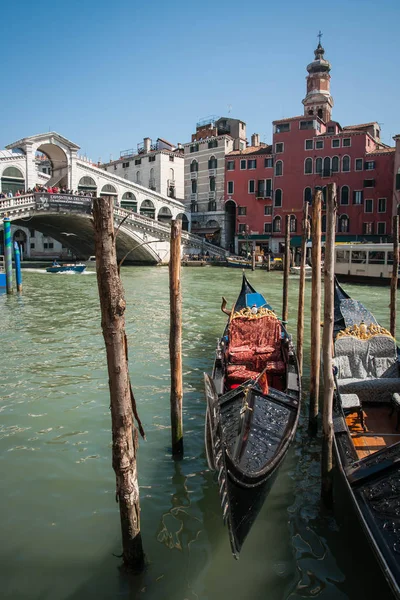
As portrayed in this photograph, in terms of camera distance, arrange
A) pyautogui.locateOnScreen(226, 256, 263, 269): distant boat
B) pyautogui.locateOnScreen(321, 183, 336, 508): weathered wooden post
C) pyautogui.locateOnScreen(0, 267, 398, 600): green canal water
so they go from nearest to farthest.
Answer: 1. pyautogui.locateOnScreen(0, 267, 398, 600): green canal water
2. pyautogui.locateOnScreen(321, 183, 336, 508): weathered wooden post
3. pyautogui.locateOnScreen(226, 256, 263, 269): distant boat

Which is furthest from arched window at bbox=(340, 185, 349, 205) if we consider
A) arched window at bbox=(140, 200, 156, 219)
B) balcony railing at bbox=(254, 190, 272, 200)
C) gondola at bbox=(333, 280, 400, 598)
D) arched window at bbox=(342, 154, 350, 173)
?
gondola at bbox=(333, 280, 400, 598)

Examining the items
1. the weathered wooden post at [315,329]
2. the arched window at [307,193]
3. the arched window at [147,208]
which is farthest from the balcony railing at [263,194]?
the weathered wooden post at [315,329]

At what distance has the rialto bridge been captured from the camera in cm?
2239

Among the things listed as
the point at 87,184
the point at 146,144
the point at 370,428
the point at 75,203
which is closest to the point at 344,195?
the point at 75,203

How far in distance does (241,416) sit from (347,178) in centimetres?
2582

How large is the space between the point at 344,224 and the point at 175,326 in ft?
81.9

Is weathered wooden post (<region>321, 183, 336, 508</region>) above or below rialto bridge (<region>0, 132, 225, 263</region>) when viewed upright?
below

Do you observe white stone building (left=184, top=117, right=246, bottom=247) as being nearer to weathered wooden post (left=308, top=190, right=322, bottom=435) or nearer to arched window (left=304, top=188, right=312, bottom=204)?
arched window (left=304, top=188, right=312, bottom=204)

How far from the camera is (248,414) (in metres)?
3.53

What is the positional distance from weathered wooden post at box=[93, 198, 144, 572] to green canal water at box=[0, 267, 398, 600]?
382mm

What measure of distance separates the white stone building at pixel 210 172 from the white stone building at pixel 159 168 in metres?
1.16

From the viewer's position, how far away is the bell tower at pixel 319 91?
3039 cm

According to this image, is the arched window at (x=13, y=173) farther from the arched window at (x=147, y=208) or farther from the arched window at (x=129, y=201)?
the arched window at (x=147, y=208)

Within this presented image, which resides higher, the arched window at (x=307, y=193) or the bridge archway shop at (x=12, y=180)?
the bridge archway shop at (x=12, y=180)
